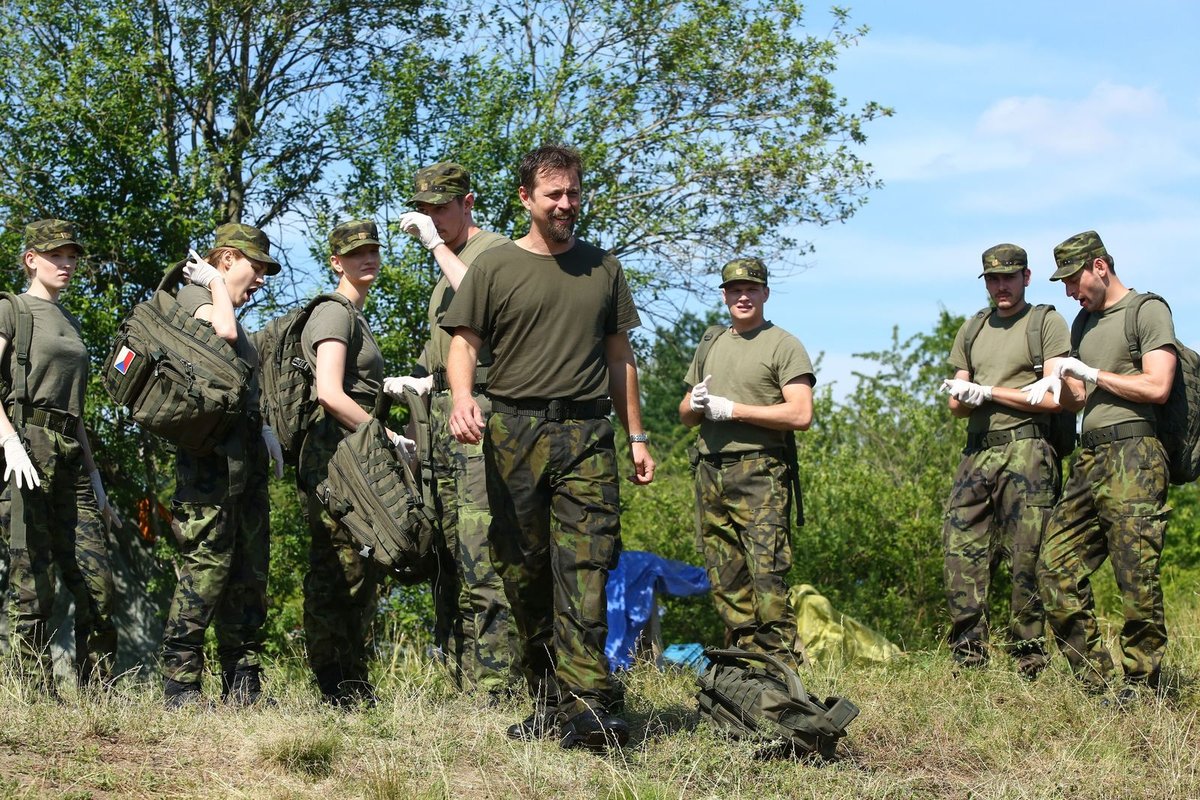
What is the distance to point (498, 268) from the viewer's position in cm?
504

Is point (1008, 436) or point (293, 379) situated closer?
point (293, 379)

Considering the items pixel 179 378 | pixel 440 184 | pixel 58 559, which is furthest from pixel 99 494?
pixel 440 184

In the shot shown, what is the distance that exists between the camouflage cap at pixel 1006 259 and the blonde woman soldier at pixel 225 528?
3817mm

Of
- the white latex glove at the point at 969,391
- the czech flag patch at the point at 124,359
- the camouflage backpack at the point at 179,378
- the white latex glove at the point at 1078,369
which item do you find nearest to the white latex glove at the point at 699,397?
the white latex glove at the point at 969,391

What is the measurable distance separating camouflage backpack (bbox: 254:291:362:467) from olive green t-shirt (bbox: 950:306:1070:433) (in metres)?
3.47

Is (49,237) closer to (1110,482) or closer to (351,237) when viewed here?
(351,237)

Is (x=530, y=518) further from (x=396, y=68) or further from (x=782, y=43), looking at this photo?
(x=782, y=43)

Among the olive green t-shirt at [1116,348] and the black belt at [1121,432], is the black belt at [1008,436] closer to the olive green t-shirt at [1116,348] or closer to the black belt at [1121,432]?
the olive green t-shirt at [1116,348]

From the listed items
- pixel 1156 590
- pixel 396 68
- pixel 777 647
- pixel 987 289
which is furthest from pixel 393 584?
pixel 1156 590

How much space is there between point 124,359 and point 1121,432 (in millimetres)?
4657

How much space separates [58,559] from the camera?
6.32m

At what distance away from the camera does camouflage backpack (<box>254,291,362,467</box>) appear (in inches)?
232

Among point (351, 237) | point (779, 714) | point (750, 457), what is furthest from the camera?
point (750, 457)

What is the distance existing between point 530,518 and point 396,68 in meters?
8.24
